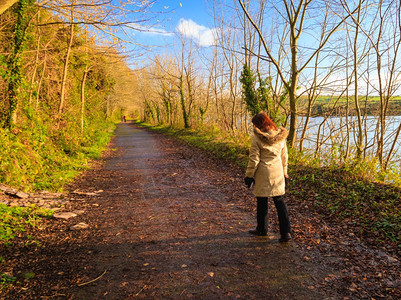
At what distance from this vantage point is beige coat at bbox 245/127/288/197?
12.5 ft

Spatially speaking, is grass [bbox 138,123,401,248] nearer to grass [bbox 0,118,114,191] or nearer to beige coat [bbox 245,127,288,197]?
beige coat [bbox 245,127,288,197]

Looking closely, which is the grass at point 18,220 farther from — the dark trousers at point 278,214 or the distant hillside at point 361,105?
the distant hillside at point 361,105

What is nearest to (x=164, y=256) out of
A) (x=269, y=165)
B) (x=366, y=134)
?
(x=269, y=165)

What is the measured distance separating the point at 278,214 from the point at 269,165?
78 centimetres

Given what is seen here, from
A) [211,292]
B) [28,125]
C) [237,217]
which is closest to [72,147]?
[28,125]

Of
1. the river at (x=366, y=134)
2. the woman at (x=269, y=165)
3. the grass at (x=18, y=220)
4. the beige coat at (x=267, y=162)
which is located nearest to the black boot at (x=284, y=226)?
the woman at (x=269, y=165)

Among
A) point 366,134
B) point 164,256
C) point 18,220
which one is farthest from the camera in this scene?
point 366,134

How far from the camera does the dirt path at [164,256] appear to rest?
279cm

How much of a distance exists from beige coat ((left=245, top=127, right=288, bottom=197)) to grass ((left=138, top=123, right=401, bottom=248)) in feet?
5.64

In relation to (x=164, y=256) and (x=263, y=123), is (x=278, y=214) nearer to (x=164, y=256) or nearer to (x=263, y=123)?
(x=263, y=123)

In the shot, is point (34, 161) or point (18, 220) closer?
point (18, 220)

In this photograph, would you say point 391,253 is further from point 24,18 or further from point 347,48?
point 24,18

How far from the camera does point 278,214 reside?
387 centimetres

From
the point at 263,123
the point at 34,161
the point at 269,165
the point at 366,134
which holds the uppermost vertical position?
the point at 263,123
